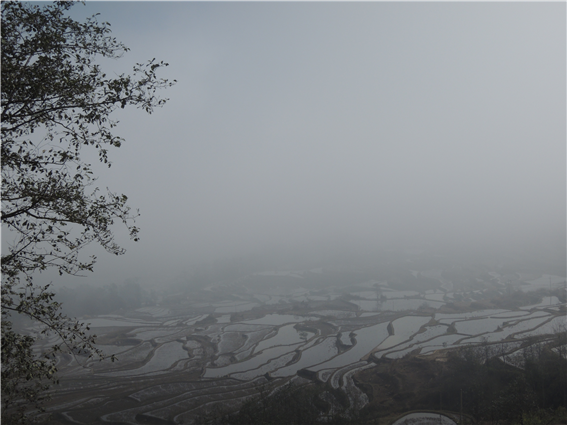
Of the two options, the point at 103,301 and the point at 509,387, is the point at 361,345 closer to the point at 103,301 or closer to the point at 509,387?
the point at 509,387

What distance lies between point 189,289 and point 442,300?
53513 millimetres

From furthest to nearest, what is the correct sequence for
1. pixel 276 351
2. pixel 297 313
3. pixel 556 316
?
pixel 297 313
pixel 556 316
pixel 276 351

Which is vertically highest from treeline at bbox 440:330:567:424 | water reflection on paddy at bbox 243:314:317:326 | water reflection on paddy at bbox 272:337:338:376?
treeline at bbox 440:330:567:424

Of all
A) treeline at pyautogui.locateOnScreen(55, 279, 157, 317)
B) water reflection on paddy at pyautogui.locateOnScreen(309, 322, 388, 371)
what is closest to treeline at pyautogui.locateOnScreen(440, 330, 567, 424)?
water reflection on paddy at pyautogui.locateOnScreen(309, 322, 388, 371)

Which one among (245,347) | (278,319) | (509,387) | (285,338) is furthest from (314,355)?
(278,319)

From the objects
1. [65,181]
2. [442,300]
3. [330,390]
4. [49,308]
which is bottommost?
[442,300]

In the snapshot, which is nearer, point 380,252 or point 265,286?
point 265,286

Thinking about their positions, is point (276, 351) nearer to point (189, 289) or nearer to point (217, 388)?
point (217, 388)

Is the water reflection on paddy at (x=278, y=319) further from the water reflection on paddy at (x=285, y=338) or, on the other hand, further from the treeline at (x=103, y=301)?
the treeline at (x=103, y=301)

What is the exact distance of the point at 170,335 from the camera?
39906mm

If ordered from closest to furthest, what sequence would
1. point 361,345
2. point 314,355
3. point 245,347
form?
point 314,355 < point 361,345 < point 245,347

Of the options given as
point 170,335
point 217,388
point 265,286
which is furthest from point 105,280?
point 217,388

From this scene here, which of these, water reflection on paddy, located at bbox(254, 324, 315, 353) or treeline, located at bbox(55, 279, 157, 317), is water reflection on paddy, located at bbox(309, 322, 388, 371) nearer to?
water reflection on paddy, located at bbox(254, 324, 315, 353)

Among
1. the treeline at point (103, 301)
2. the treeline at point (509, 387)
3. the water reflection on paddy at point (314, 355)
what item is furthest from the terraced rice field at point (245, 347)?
the treeline at point (103, 301)
